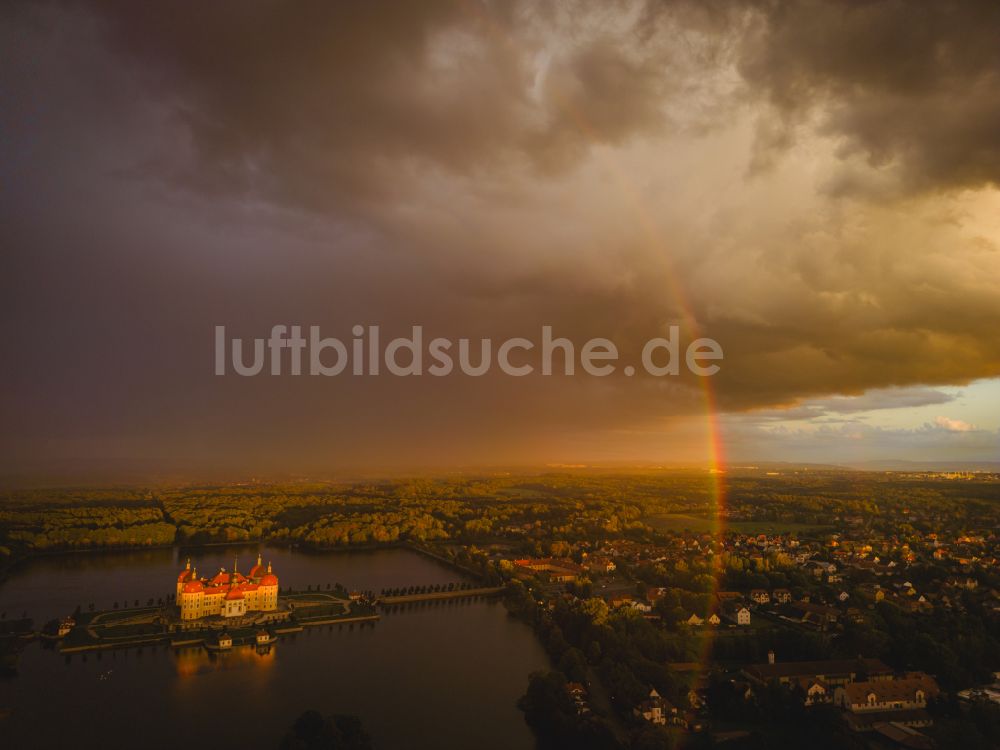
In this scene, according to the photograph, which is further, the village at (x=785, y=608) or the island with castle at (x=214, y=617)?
the island with castle at (x=214, y=617)

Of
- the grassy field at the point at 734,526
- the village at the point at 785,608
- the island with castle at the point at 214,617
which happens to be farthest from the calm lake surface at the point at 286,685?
the grassy field at the point at 734,526

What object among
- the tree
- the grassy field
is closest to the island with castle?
the tree

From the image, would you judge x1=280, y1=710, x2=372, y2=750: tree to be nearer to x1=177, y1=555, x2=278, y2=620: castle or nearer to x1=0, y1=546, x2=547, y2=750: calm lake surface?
x1=0, y1=546, x2=547, y2=750: calm lake surface

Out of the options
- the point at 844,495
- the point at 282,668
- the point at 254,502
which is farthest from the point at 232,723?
the point at 844,495

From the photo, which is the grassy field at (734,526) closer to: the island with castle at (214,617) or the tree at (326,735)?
the island with castle at (214,617)

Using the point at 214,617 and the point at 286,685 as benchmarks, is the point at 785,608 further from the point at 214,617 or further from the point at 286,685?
the point at 214,617

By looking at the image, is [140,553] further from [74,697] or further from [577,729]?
[577,729]

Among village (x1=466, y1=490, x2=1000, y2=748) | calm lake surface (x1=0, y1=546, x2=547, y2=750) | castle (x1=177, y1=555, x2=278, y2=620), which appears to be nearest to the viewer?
calm lake surface (x1=0, y1=546, x2=547, y2=750)
